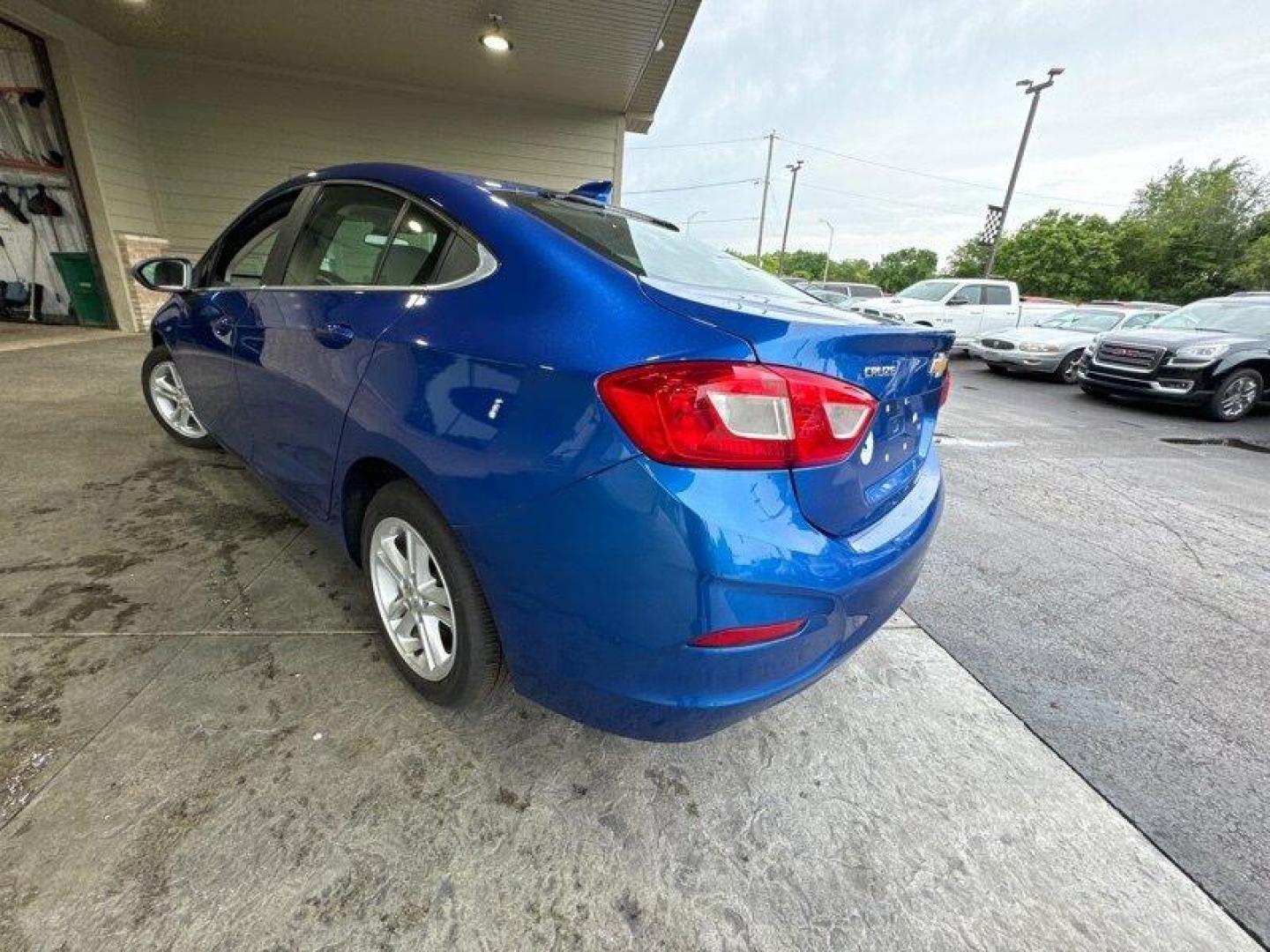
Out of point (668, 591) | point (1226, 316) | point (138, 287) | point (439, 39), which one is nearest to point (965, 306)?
point (1226, 316)

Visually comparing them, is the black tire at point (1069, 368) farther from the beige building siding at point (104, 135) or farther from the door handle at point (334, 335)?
the beige building siding at point (104, 135)

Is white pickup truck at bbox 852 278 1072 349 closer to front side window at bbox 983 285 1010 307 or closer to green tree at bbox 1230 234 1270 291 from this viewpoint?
front side window at bbox 983 285 1010 307

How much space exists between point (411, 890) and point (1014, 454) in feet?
18.3

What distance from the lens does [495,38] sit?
20.8 ft

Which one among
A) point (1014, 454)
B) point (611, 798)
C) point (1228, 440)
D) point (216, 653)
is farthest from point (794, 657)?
point (1228, 440)

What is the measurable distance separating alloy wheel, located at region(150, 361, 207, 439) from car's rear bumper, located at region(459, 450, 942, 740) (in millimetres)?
3103

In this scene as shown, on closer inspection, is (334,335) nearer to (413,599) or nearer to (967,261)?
(413,599)

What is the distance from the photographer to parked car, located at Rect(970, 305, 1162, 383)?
936 cm

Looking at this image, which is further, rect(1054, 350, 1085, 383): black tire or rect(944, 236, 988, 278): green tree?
rect(944, 236, 988, 278): green tree

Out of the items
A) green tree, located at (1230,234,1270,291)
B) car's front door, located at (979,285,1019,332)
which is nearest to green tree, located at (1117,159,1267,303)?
green tree, located at (1230,234,1270,291)

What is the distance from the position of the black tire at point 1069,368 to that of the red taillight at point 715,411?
10.9m

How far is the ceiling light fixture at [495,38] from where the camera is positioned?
6078 millimetres

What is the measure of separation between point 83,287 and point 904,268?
234 feet

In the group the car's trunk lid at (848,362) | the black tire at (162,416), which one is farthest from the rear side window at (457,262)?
the black tire at (162,416)
